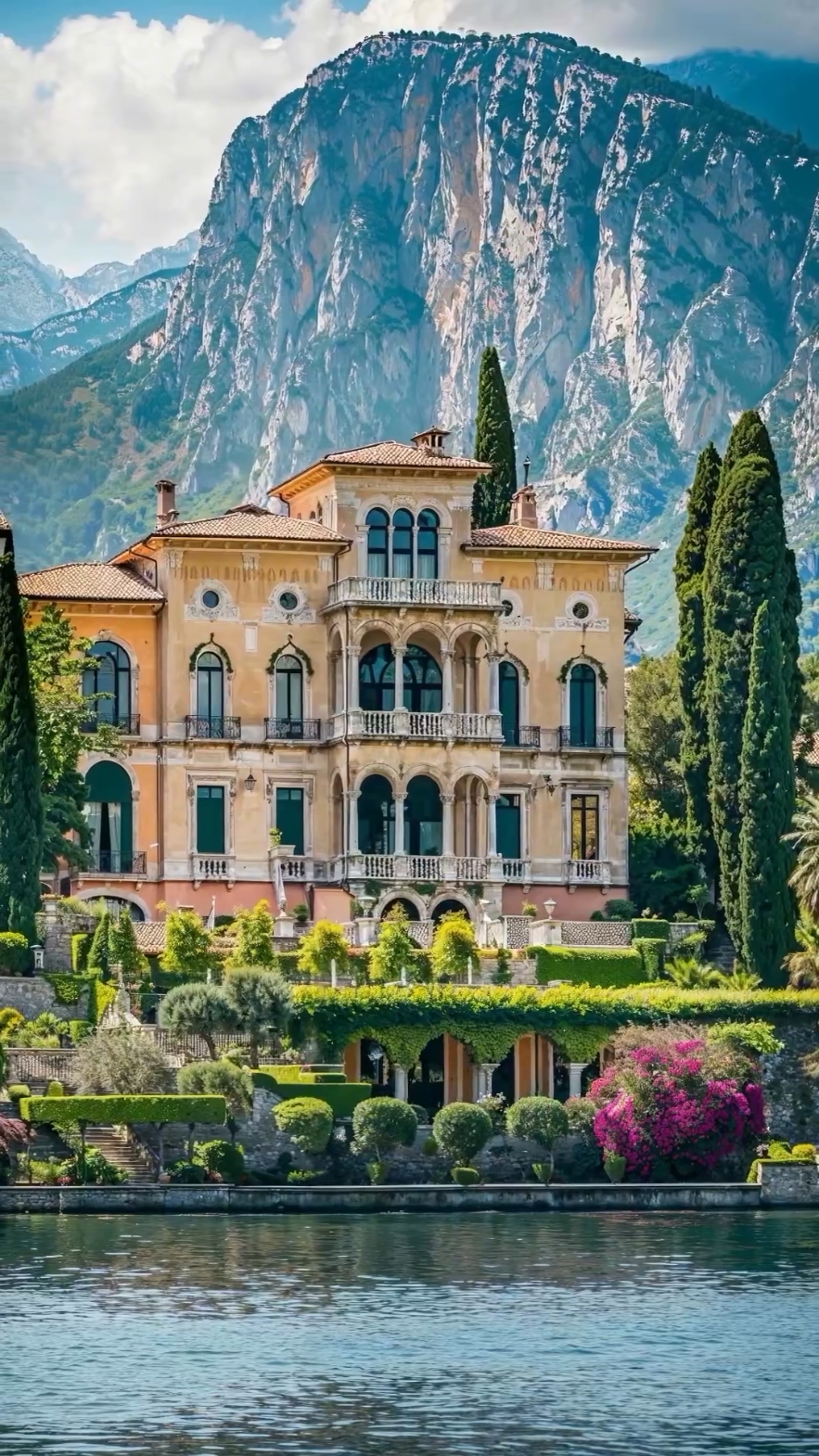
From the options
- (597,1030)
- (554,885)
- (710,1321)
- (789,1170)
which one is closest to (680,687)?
(554,885)

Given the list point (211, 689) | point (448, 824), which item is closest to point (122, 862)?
point (211, 689)

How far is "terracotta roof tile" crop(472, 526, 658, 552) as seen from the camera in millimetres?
93438

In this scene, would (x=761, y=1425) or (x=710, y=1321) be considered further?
(x=710, y=1321)

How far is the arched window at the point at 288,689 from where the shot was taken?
91.7 meters

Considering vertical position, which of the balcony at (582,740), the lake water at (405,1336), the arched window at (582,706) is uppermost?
the arched window at (582,706)

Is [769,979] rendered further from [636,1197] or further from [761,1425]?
[761,1425]

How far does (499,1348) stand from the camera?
53.6m

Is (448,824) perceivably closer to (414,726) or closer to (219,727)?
(414,726)

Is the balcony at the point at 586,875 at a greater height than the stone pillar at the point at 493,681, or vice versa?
the stone pillar at the point at 493,681

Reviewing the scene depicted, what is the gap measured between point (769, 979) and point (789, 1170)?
9421 mm

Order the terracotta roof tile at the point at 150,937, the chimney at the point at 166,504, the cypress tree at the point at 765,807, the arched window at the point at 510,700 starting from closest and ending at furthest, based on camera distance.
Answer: the terracotta roof tile at the point at 150,937
the cypress tree at the point at 765,807
the arched window at the point at 510,700
the chimney at the point at 166,504

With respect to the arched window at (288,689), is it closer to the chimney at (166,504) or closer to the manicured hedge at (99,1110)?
the chimney at (166,504)

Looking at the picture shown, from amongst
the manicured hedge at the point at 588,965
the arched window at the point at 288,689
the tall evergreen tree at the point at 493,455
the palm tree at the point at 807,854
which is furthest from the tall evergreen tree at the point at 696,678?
the arched window at the point at 288,689

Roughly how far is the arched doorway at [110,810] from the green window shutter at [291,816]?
4.20 meters
